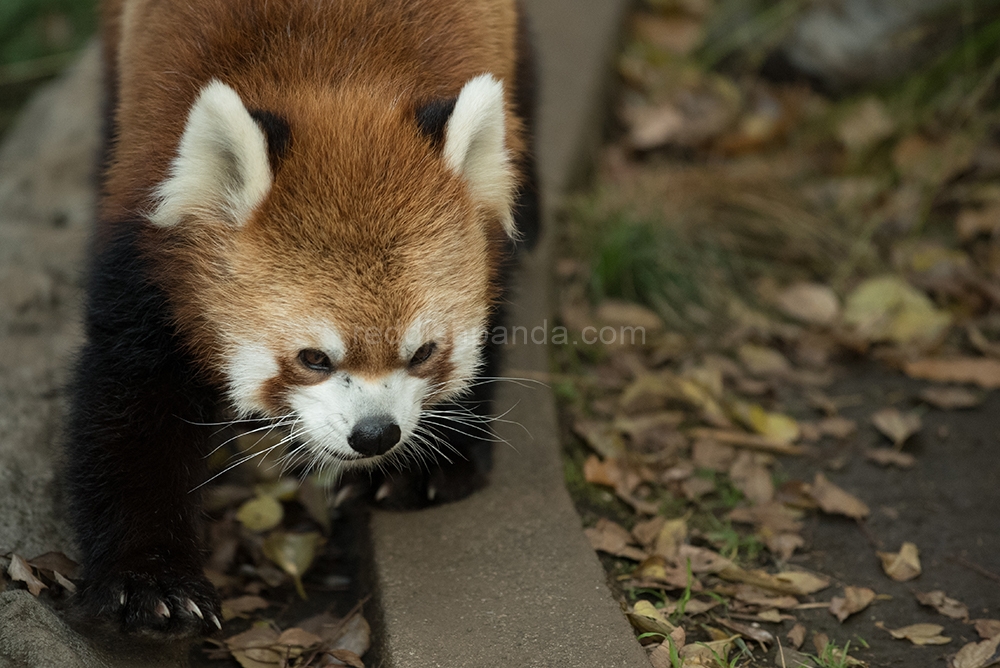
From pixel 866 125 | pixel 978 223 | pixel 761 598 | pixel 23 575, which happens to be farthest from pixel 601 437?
pixel 866 125

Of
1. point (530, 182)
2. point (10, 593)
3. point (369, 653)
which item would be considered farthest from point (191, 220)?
point (530, 182)

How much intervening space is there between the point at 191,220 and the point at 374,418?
0.78m

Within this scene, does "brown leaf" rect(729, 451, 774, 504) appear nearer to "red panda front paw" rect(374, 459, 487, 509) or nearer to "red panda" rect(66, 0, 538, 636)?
"red panda front paw" rect(374, 459, 487, 509)

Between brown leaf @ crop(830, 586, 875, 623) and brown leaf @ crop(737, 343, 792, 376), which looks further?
brown leaf @ crop(737, 343, 792, 376)

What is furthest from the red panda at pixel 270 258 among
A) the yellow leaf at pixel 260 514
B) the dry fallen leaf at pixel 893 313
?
the dry fallen leaf at pixel 893 313

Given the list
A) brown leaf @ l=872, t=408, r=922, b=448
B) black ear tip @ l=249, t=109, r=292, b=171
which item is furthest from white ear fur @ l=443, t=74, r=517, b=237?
brown leaf @ l=872, t=408, r=922, b=448

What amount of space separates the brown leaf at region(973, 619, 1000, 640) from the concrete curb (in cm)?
→ 118

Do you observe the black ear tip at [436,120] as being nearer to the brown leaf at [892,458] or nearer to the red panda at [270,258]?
the red panda at [270,258]

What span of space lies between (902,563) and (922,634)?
37cm

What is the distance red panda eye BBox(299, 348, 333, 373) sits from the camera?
270 centimetres

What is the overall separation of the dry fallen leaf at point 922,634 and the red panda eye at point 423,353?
1796mm

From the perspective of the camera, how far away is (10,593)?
269 cm

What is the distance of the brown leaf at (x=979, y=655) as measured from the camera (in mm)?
2935

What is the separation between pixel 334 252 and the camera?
2.64 m
